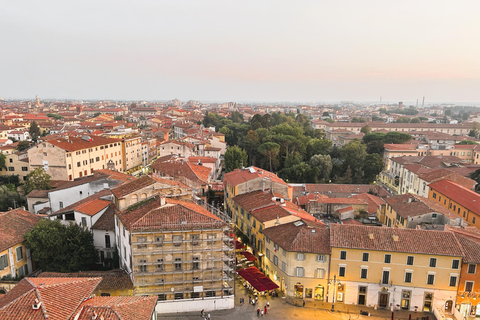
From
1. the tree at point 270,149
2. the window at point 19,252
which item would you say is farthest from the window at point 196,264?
the tree at point 270,149

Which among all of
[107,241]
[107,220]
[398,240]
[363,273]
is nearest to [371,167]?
[398,240]

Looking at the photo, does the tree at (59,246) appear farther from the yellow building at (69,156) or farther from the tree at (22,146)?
the tree at (22,146)

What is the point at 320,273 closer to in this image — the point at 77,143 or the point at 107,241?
the point at 107,241

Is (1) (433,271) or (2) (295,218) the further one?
(2) (295,218)

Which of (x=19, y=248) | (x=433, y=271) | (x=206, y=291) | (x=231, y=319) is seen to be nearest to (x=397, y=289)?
(x=433, y=271)

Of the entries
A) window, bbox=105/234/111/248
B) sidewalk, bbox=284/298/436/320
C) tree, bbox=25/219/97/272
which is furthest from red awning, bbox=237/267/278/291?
tree, bbox=25/219/97/272

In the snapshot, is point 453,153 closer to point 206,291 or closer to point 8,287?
point 206,291
